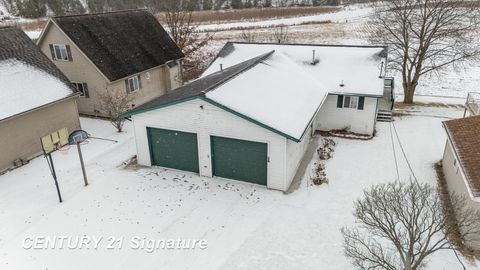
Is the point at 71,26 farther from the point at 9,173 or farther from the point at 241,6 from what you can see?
the point at 241,6

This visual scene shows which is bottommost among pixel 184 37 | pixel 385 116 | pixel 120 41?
pixel 385 116

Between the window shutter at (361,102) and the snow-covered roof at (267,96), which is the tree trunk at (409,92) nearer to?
the window shutter at (361,102)

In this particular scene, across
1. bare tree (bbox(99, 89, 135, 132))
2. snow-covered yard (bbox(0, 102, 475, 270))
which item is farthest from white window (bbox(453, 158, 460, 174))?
bare tree (bbox(99, 89, 135, 132))

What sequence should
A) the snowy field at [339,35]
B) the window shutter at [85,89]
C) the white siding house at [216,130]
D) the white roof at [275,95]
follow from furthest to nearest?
the snowy field at [339,35], the window shutter at [85,89], the white roof at [275,95], the white siding house at [216,130]

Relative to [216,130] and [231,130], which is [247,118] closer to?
[231,130]

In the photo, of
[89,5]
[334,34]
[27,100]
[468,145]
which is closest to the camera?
[468,145]

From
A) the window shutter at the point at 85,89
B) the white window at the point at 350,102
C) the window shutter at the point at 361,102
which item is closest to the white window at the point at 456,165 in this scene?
the window shutter at the point at 361,102

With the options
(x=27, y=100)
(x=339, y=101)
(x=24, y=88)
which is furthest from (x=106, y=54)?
(x=339, y=101)
